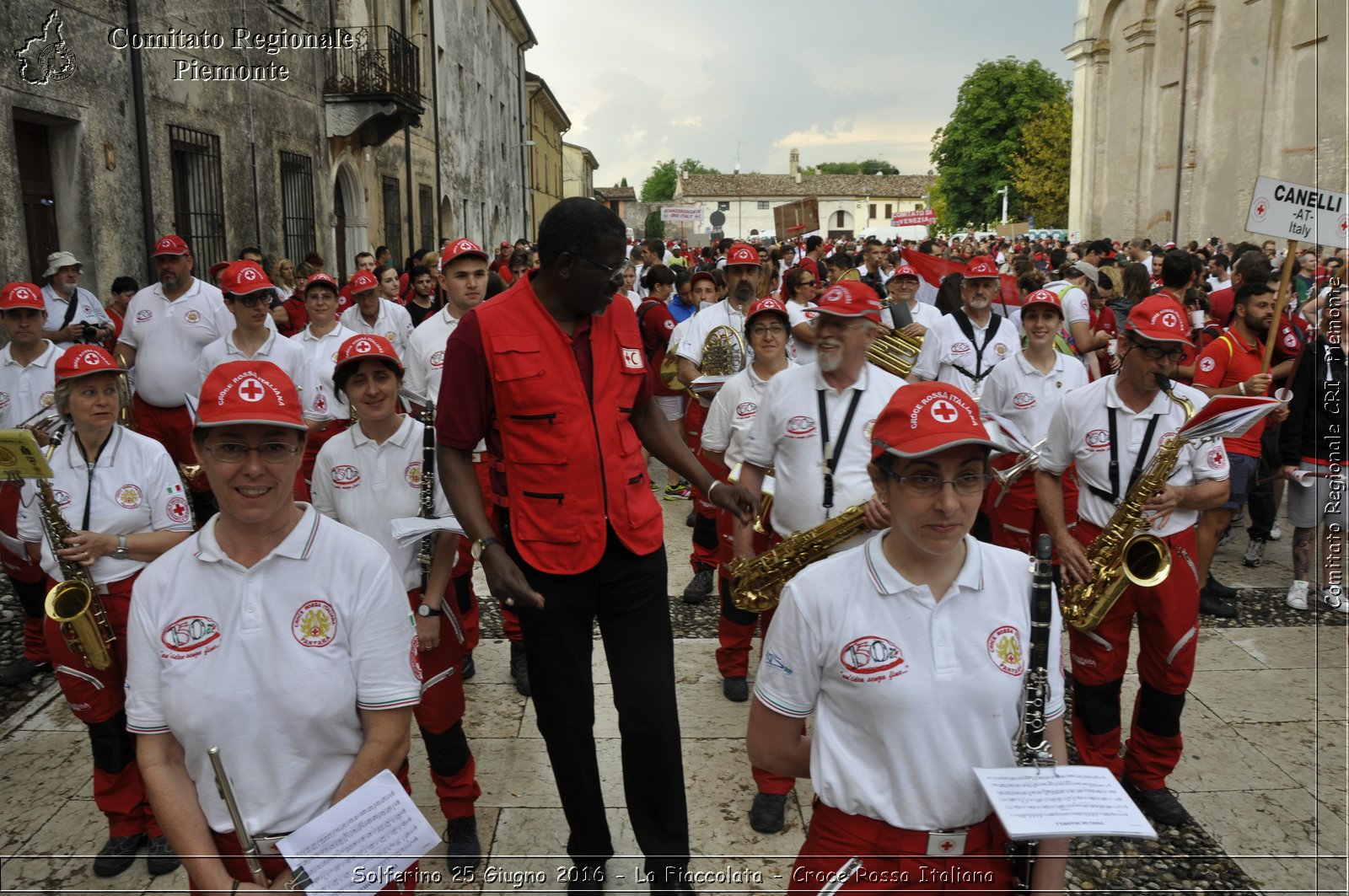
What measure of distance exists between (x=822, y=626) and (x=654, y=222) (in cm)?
9707

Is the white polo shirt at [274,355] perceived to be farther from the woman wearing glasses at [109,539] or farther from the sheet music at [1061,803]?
the sheet music at [1061,803]

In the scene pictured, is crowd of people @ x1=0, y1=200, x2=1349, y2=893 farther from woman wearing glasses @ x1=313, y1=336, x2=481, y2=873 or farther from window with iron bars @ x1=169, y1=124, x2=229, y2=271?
window with iron bars @ x1=169, y1=124, x2=229, y2=271

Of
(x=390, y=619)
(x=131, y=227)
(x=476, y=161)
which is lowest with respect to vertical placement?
(x=390, y=619)

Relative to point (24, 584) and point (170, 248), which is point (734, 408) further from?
point (170, 248)

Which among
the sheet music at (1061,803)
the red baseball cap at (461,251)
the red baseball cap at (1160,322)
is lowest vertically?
the sheet music at (1061,803)

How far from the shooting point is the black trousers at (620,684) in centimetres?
357

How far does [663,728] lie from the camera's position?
366 cm

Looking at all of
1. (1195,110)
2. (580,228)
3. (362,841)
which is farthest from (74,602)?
(1195,110)

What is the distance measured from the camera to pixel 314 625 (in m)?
2.56

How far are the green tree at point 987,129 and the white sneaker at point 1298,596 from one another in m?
58.9

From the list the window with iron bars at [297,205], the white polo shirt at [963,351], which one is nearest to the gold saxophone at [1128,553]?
the white polo shirt at [963,351]

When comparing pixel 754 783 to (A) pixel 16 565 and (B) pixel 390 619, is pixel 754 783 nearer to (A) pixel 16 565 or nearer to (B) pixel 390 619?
(B) pixel 390 619

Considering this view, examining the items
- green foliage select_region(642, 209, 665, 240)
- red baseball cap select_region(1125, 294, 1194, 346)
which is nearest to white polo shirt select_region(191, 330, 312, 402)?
red baseball cap select_region(1125, 294, 1194, 346)

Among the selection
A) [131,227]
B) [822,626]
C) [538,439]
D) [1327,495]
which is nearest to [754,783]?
[538,439]
